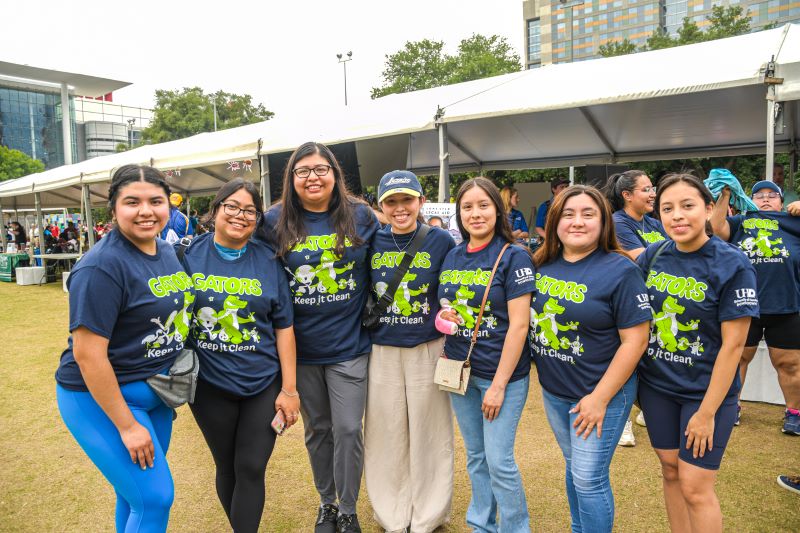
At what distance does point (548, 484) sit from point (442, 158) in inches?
152

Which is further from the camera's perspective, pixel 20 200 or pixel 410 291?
pixel 20 200

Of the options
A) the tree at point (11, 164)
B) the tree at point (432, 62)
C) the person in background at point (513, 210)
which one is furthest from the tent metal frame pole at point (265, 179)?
the tree at point (11, 164)

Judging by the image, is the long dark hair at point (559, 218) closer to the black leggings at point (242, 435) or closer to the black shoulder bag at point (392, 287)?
the black shoulder bag at point (392, 287)

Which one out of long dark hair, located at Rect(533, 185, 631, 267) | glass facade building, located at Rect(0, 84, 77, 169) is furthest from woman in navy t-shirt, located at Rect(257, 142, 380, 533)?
glass facade building, located at Rect(0, 84, 77, 169)

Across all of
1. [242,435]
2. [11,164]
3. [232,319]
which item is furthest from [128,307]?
[11,164]

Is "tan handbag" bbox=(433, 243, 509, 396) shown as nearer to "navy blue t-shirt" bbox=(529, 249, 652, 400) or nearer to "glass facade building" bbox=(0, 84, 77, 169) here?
"navy blue t-shirt" bbox=(529, 249, 652, 400)

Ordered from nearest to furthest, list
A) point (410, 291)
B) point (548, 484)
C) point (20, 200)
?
point (410, 291)
point (548, 484)
point (20, 200)

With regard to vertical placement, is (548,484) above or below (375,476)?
below

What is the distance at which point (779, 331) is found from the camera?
11.9 ft

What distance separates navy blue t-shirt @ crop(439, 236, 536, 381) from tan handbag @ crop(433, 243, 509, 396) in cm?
2

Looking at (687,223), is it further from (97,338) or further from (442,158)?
(442,158)

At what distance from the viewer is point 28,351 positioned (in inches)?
289

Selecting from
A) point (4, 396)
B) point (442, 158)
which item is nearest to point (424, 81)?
point (442, 158)

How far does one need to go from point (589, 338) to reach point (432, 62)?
35485 mm
